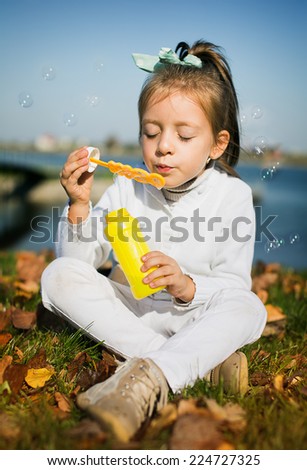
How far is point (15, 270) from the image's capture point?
12.5 feet

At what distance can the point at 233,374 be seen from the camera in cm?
189

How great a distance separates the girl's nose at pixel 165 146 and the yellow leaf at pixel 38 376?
0.90 metres

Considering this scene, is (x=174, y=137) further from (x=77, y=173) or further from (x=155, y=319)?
(x=155, y=319)

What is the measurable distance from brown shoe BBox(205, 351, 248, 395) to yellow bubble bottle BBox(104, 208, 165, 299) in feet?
1.12

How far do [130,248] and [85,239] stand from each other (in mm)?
363

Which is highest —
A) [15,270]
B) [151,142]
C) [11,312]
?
[151,142]

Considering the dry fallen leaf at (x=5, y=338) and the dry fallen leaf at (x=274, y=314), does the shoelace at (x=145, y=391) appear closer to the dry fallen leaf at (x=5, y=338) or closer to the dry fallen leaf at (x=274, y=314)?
the dry fallen leaf at (x=5, y=338)

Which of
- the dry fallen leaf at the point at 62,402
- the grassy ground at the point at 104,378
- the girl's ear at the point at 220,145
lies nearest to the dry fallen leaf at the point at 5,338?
the grassy ground at the point at 104,378

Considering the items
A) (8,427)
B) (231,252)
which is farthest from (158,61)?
(8,427)

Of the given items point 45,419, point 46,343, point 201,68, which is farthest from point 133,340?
point 201,68

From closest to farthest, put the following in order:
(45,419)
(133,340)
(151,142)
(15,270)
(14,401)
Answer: (45,419) < (14,401) < (133,340) < (151,142) < (15,270)

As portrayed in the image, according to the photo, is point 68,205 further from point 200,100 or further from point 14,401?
point 14,401

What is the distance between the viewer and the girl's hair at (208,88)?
233 cm
